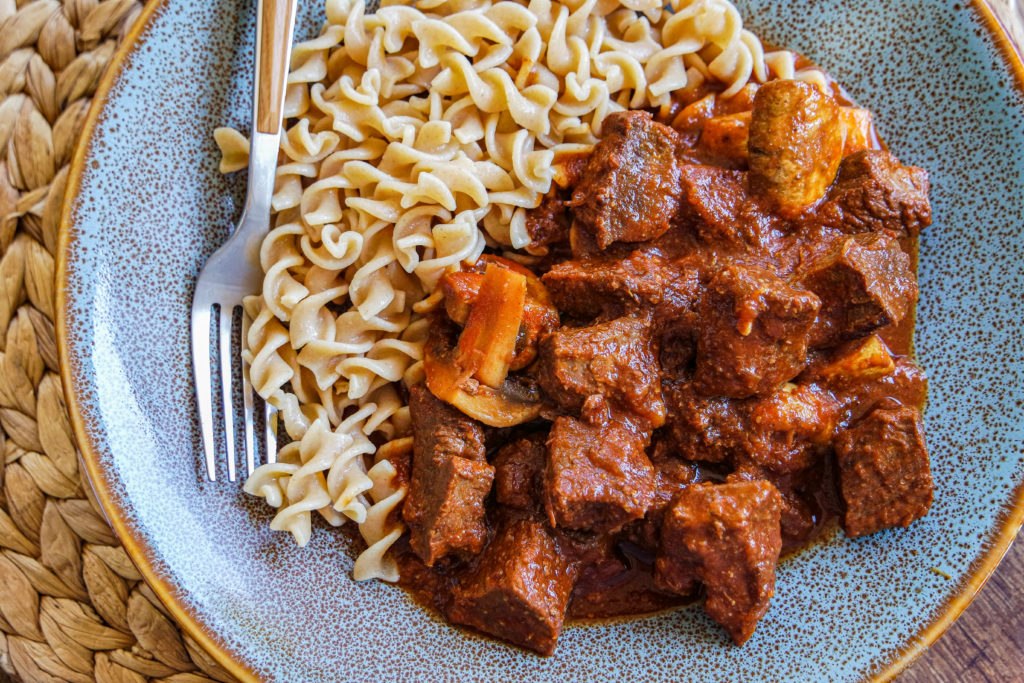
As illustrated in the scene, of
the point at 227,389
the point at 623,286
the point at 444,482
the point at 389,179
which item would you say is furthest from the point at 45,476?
the point at 623,286

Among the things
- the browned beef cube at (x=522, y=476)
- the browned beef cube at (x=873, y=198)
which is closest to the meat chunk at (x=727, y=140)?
the browned beef cube at (x=873, y=198)

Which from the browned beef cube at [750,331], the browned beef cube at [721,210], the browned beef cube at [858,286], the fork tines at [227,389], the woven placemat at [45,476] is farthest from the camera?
the woven placemat at [45,476]

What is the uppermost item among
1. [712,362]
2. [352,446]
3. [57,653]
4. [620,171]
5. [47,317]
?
[620,171]

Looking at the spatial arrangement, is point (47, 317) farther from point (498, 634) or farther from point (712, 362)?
point (712, 362)

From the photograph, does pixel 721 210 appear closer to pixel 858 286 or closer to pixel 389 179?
pixel 858 286

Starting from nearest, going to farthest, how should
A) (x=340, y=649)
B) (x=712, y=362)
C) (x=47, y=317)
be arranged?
(x=712, y=362)
(x=340, y=649)
(x=47, y=317)

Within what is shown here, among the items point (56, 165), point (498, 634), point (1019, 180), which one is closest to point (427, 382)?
point (498, 634)

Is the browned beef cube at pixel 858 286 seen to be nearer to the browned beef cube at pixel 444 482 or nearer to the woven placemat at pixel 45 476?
the browned beef cube at pixel 444 482
